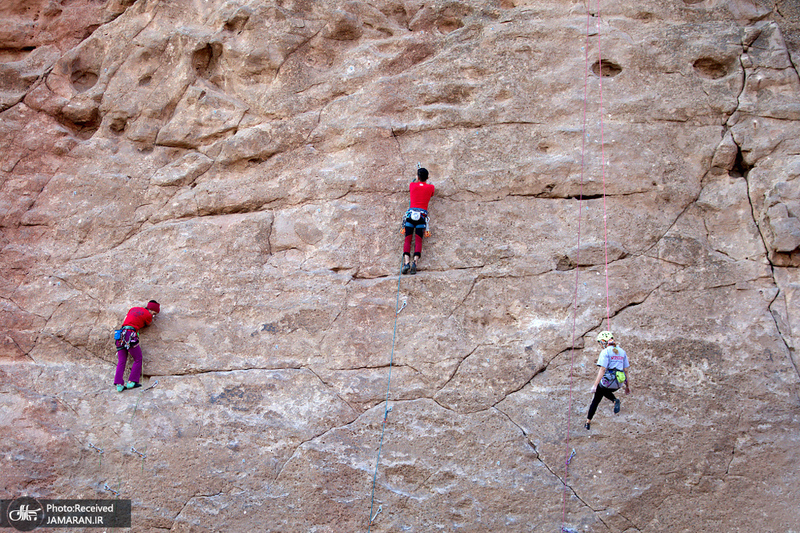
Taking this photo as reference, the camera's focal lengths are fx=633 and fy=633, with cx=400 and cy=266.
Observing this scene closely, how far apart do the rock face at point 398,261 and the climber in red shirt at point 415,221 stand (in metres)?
0.21

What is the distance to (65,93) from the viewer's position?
736 centimetres

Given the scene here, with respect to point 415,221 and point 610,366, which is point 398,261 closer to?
point 415,221

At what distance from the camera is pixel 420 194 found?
241 inches

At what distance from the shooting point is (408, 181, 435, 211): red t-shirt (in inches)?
240

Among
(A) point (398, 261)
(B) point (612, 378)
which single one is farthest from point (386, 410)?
(B) point (612, 378)

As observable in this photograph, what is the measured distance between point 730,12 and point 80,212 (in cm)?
724

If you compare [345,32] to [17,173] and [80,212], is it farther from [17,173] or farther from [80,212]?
[17,173]

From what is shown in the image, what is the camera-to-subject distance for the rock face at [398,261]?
5.37 metres

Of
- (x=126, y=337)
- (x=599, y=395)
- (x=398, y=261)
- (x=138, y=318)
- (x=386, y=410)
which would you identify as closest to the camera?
(x=599, y=395)

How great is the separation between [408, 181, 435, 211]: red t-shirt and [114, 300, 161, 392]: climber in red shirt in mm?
2828

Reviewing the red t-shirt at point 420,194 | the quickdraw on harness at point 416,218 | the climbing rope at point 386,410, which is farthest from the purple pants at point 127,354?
the red t-shirt at point 420,194

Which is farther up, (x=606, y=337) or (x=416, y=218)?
(x=416, y=218)

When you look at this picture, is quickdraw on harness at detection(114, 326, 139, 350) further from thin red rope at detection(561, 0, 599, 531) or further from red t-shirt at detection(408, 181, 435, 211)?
thin red rope at detection(561, 0, 599, 531)

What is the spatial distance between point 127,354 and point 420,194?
3178mm
